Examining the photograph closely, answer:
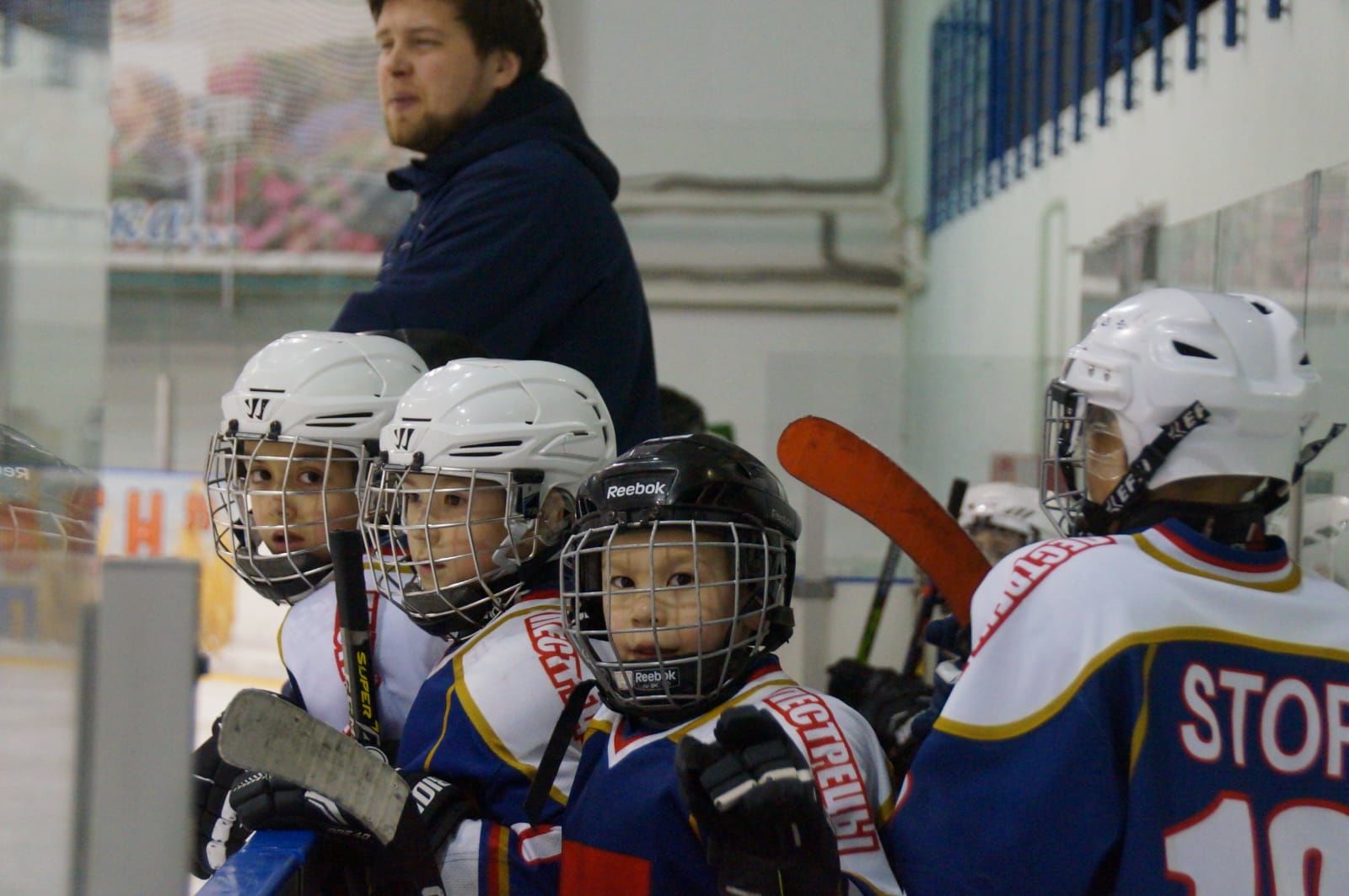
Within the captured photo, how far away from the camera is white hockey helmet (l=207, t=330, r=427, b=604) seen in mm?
1632

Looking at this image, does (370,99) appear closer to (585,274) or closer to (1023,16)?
(1023,16)

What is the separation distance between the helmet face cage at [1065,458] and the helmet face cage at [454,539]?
0.53 m

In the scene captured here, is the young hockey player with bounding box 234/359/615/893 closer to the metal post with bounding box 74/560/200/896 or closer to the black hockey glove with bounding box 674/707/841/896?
the black hockey glove with bounding box 674/707/841/896

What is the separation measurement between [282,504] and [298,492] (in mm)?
26

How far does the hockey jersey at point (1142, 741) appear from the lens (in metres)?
1.05

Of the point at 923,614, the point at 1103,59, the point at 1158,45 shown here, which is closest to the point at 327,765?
the point at 923,614

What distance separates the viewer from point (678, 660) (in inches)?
48.0

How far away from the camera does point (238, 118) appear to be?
7.77 meters

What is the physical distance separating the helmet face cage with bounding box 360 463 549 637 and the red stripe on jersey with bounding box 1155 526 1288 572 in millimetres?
658

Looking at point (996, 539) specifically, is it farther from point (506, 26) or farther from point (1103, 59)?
point (1103, 59)

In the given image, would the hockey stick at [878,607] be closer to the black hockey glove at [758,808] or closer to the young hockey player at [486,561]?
the young hockey player at [486,561]

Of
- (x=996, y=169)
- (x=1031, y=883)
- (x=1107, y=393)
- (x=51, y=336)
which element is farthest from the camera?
(x=996, y=169)

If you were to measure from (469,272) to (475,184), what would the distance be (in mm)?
147

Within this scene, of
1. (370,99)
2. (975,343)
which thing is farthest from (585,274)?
(370,99)
